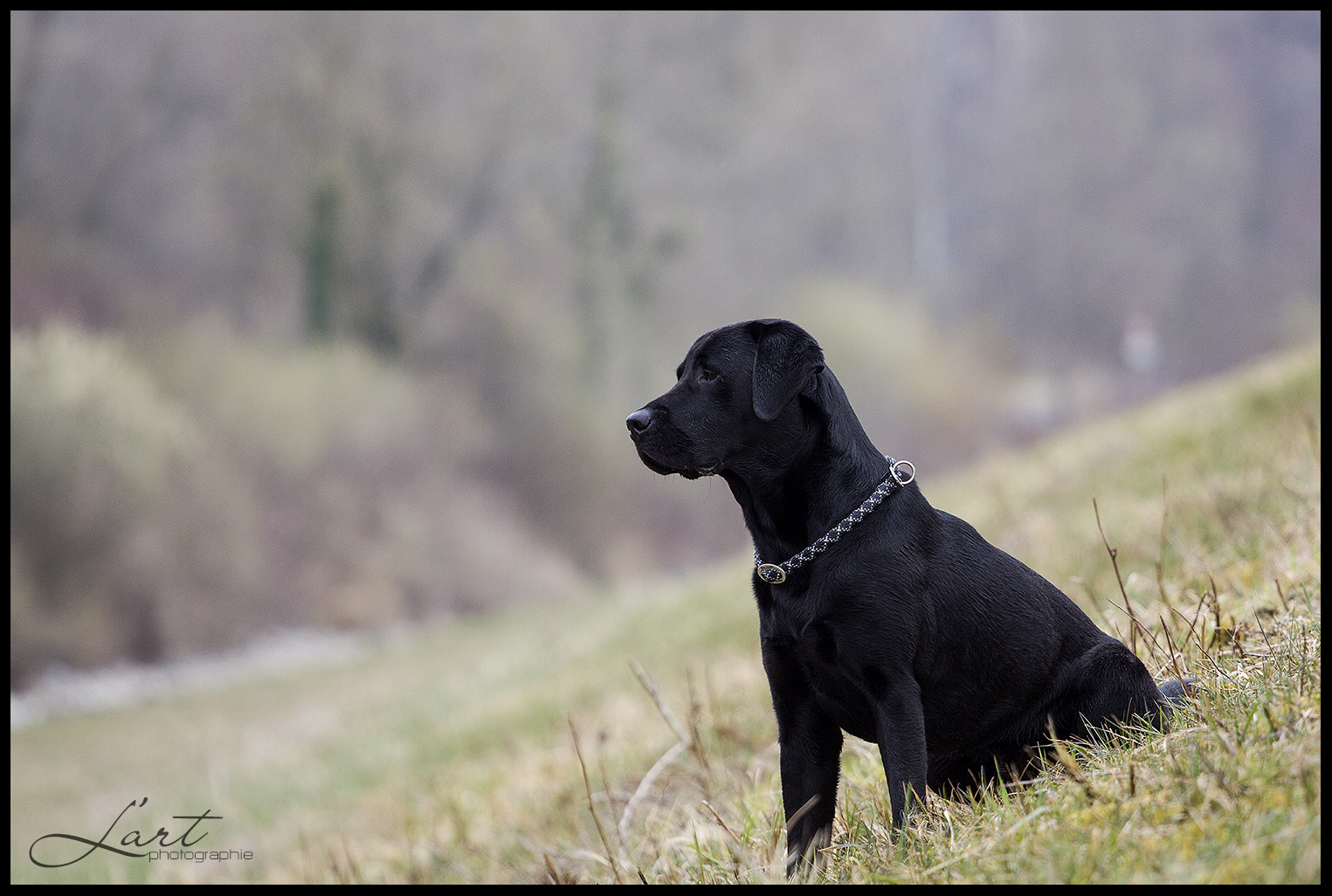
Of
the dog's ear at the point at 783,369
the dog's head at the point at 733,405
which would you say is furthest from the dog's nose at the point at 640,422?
the dog's ear at the point at 783,369

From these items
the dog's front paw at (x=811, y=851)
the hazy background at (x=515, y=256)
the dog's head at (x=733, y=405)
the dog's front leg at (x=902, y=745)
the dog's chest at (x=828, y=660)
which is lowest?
the dog's front paw at (x=811, y=851)

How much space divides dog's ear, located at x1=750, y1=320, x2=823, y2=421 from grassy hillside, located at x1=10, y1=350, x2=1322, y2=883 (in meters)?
1.06

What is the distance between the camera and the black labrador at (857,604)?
7.62ft

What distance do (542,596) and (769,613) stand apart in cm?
2099

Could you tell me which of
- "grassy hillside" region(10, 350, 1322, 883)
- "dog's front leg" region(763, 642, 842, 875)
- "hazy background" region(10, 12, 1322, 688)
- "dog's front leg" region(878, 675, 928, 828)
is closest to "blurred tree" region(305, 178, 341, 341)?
"hazy background" region(10, 12, 1322, 688)

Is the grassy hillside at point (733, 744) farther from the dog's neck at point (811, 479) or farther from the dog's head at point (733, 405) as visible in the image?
the dog's head at point (733, 405)

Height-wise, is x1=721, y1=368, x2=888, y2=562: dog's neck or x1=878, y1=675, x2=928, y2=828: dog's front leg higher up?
x1=721, y1=368, x2=888, y2=562: dog's neck

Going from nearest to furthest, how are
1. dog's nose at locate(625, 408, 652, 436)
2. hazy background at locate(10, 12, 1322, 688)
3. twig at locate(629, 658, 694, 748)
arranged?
1. dog's nose at locate(625, 408, 652, 436)
2. twig at locate(629, 658, 694, 748)
3. hazy background at locate(10, 12, 1322, 688)

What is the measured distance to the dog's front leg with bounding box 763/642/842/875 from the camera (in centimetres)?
250

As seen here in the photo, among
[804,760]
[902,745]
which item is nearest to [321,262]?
[804,760]

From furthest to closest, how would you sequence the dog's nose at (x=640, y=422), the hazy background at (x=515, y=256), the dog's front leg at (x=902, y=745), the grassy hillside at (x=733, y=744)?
the hazy background at (x=515, y=256) → the dog's nose at (x=640, y=422) → the dog's front leg at (x=902, y=745) → the grassy hillside at (x=733, y=744)

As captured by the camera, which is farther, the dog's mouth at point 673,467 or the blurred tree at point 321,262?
the blurred tree at point 321,262

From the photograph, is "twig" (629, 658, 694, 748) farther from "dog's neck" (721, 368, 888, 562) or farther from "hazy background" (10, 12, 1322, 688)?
"hazy background" (10, 12, 1322, 688)

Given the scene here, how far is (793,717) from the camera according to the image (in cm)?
252
